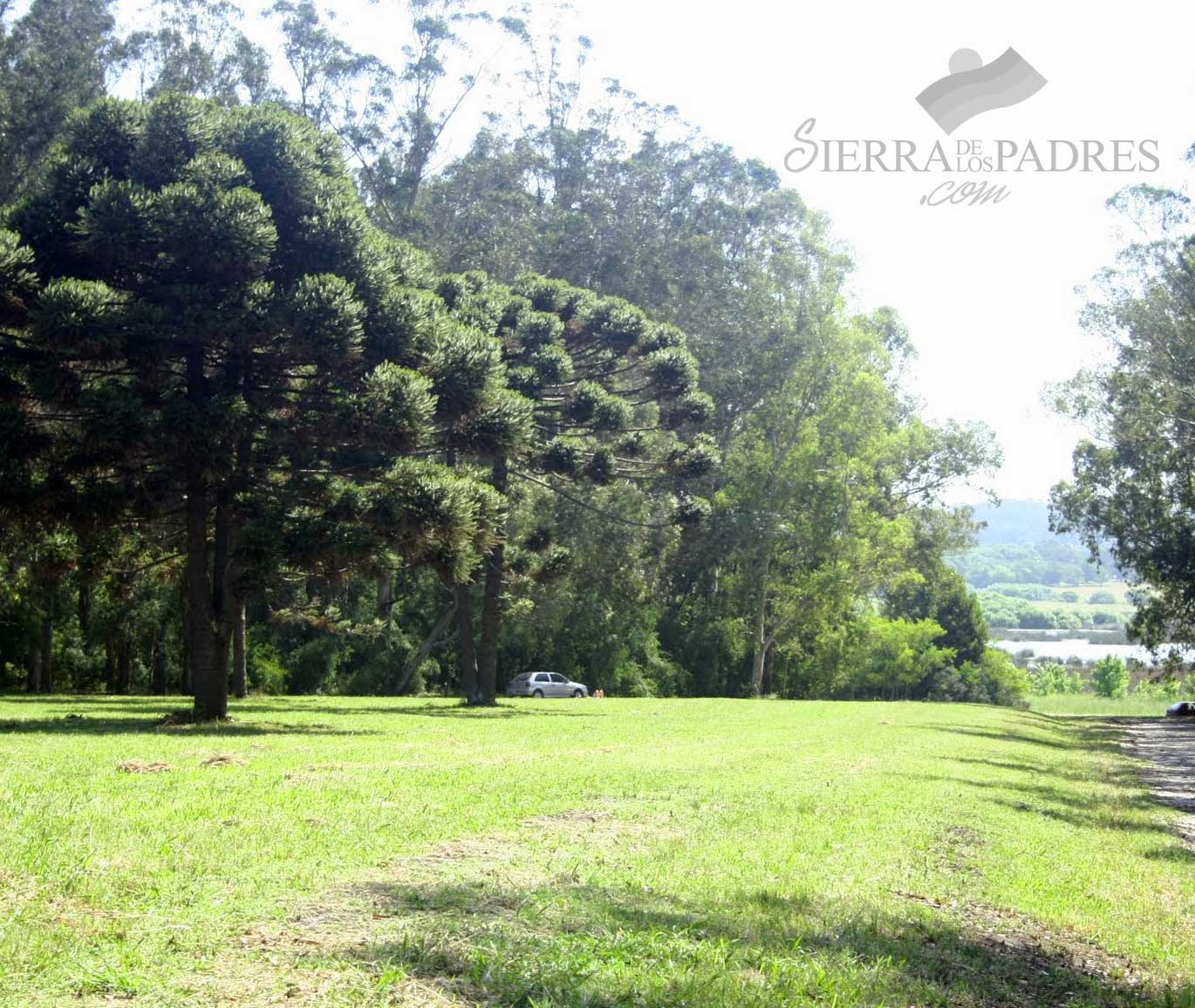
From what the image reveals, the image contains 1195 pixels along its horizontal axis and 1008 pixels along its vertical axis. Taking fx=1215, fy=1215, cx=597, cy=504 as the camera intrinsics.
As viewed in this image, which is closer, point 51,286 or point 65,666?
point 51,286

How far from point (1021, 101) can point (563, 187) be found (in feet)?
92.3

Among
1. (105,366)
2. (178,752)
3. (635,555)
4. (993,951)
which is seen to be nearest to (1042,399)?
(635,555)

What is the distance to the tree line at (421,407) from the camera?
2005 cm

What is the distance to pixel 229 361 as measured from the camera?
2139 cm

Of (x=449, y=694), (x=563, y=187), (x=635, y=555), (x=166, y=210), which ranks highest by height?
(x=563, y=187)

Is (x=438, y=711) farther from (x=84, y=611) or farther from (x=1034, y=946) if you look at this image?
(x=1034, y=946)

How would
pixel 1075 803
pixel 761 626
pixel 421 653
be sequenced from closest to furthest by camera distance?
pixel 1075 803
pixel 421 653
pixel 761 626

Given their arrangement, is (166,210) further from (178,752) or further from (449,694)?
(449,694)

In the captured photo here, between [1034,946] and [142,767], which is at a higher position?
[142,767]

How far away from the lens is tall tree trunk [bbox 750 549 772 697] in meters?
49.3

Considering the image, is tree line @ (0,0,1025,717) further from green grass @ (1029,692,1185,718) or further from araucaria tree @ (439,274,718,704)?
green grass @ (1029,692,1185,718)

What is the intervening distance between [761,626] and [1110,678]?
46.3 m

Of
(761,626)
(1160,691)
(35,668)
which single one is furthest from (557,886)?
(1160,691)

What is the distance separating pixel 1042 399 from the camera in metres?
49.7
